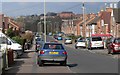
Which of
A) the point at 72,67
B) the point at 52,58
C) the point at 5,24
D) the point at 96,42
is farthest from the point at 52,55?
the point at 5,24

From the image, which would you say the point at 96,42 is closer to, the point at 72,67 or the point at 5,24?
the point at 72,67

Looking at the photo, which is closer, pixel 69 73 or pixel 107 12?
pixel 69 73

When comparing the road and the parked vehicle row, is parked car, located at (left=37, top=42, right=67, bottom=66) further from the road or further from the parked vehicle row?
the parked vehicle row

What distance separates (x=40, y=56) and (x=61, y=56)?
1.33 meters

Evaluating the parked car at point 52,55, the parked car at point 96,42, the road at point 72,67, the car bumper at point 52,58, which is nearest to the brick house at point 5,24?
the parked car at point 96,42

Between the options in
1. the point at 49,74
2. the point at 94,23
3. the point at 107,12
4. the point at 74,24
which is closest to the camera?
the point at 49,74

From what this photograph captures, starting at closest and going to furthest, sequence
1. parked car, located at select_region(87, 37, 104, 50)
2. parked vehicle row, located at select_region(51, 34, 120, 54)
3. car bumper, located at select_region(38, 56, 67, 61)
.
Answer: car bumper, located at select_region(38, 56, 67, 61) → parked vehicle row, located at select_region(51, 34, 120, 54) → parked car, located at select_region(87, 37, 104, 50)

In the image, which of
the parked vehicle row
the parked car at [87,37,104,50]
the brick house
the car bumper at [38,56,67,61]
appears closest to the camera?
the car bumper at [38,56,67,61]

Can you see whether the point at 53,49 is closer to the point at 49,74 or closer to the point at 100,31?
the point at 49,74

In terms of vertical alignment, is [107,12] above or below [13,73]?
above

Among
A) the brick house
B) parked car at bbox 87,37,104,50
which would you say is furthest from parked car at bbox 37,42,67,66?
parked car at bbox 87,37,104,50

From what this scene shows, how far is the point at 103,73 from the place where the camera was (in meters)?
18.6

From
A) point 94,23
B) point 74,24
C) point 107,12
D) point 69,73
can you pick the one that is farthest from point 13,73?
point 74,24

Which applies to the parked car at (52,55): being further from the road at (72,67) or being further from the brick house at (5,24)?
the brick house at (5,24)
